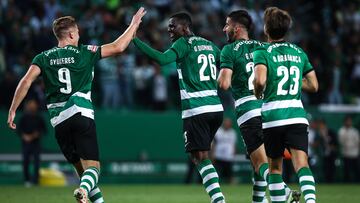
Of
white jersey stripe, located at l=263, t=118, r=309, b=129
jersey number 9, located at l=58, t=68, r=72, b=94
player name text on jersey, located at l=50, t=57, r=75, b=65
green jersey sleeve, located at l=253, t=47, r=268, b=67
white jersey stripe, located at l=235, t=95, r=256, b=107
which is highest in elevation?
player name text on jersey, located at l=50, t=57, r=75, b=65

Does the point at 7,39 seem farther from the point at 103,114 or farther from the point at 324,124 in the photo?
the point at 324,124

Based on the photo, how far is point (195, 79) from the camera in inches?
520

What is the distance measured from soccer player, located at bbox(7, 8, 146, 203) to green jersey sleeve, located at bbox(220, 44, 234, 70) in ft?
4.59

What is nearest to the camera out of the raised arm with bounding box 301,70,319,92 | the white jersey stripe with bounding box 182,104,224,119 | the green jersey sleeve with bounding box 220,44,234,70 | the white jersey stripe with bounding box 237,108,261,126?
the raised arm with bounding box 301,70,319,92

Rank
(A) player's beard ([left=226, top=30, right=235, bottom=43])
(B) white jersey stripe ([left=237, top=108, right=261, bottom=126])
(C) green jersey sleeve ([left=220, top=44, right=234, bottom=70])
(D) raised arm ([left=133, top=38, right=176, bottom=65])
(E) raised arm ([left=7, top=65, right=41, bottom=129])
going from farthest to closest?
1. (A) player's beard ([left=226, top=30, right=235, bottom=43])
2. (B) white jersey stripe ([left=237, top=108, right=261, bottom=126])
3. (C) green jersey sleeve ([left=220, top=44, right=234, bottom=70])
4. (D) raised arm ([left=133, top=38, right=176, bottom=65])
5. (E) raised arm ([left=7, top=65, right=41, bottom=129])

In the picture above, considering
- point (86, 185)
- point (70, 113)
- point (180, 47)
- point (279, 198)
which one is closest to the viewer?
point (86, 185)

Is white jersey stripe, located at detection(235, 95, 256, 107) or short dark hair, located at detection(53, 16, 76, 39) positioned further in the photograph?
white jersey stripe, located at detection(235, 95, 256, 107)

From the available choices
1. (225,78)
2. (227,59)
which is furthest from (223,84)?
(227,59)

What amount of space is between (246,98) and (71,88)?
2.82 m

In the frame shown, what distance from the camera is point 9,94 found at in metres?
26.5

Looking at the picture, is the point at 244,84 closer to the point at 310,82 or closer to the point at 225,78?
the point at 225,78

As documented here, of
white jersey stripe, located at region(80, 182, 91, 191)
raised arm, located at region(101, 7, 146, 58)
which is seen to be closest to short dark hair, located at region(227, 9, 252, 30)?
raised arm, located at region(101, 7, 146, 58)

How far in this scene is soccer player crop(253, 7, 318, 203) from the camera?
11.5 meters

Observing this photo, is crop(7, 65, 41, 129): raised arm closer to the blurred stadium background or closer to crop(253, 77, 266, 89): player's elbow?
crop(253, 77, 266, 89): player's elbow
